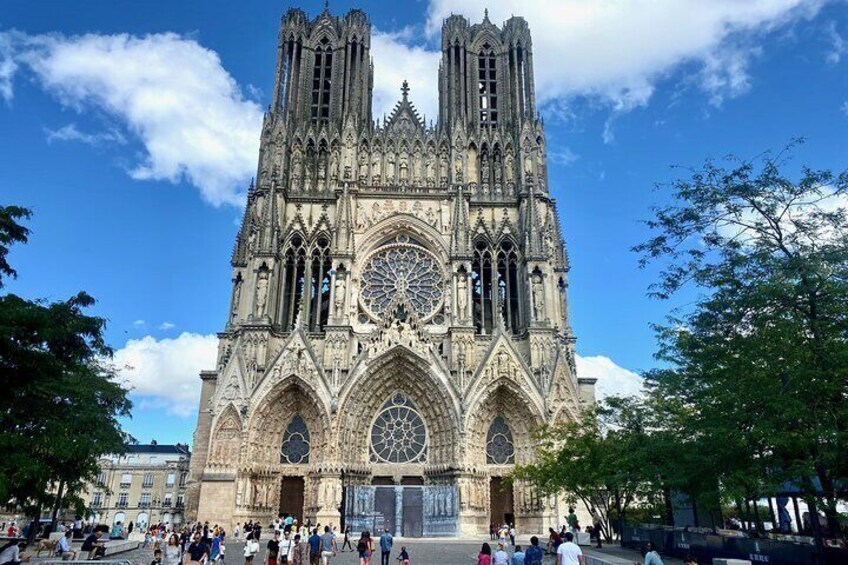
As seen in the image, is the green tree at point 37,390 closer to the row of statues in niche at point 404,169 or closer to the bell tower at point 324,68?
the row of statues in niche at point 404,169

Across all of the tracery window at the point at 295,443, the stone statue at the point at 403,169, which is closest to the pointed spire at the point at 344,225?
the stone statue at the point at 403,169

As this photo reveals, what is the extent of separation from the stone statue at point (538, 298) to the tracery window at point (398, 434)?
7904 mm

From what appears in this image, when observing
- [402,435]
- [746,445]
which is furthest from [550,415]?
[746,445]

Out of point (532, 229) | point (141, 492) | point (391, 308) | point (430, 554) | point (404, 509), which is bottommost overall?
point (430, 554)

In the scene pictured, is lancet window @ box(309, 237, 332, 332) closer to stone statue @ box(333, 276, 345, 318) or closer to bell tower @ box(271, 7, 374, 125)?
stone statue @ box(333, 276, 345, 318)

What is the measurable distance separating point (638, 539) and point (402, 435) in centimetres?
1336

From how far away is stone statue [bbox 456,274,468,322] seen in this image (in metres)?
32.5

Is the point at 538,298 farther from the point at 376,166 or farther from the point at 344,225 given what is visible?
the point at 376,166

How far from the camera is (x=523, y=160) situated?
3650 centimetres

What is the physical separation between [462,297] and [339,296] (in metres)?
6.36

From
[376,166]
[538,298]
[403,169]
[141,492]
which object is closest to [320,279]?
[376,166]

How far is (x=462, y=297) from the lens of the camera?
3294 cm

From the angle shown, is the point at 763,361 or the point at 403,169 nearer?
the point at 763,361

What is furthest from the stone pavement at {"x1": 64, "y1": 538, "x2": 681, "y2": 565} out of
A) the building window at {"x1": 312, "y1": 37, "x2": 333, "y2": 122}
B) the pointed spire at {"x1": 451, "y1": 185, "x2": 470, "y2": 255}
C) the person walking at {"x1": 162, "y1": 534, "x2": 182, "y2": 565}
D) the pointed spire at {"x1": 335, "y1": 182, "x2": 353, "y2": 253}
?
the building window at {"x1": 312, "y1": 37, "x2": 333, "y2": 122}
